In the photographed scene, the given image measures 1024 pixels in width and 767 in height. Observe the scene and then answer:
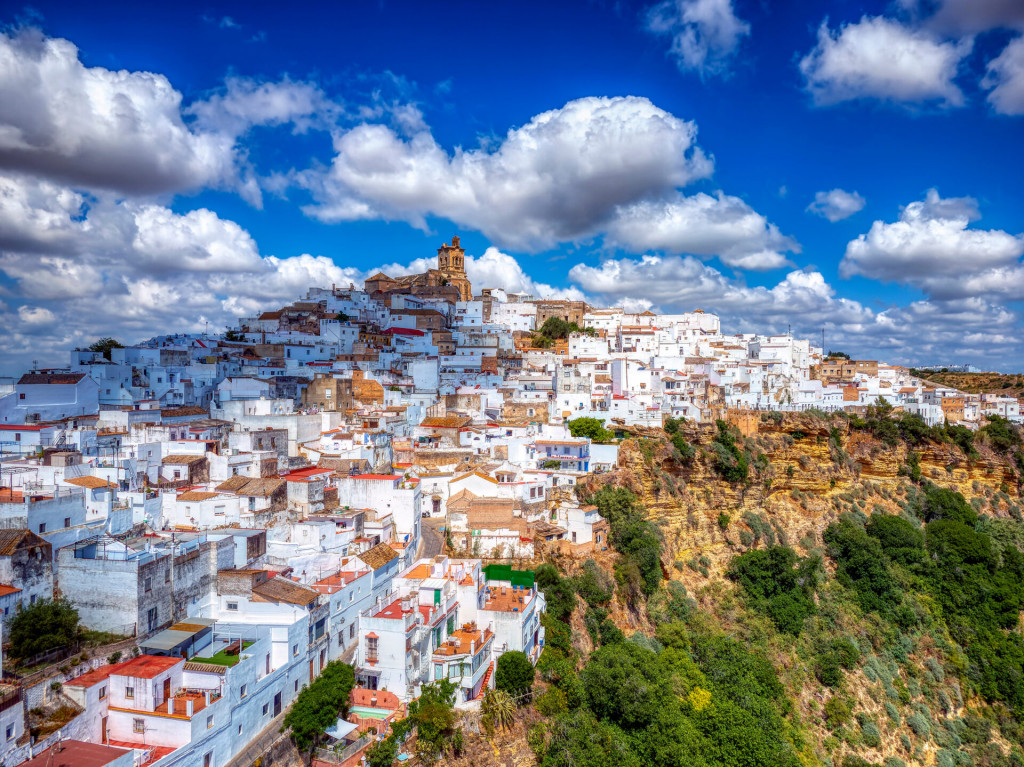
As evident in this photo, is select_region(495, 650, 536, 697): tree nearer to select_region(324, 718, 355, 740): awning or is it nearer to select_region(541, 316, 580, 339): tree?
select_region(324, 718, 355, 740): awning

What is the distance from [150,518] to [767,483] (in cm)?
2929

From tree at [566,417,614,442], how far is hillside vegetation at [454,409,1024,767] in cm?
163

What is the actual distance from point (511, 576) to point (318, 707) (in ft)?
27.7

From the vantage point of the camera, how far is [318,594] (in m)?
15.6

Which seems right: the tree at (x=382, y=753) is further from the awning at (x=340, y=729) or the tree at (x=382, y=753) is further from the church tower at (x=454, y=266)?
the church tower at (x=454, y=266)

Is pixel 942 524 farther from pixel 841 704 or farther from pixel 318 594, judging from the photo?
pixel 318 594

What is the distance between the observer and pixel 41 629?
13.2 meters

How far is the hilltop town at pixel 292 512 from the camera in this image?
13078mm

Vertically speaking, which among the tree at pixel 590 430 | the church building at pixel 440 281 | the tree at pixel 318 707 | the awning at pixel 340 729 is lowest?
the awning at pixel 340 729

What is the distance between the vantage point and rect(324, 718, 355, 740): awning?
14.4m

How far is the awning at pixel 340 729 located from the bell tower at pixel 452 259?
65.5m

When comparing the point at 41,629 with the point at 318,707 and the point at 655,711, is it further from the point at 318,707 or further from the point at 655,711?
the point at 655,711

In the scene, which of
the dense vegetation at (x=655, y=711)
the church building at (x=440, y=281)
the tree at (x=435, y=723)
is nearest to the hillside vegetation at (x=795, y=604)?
the dense vegetation at (x=655, y=711)

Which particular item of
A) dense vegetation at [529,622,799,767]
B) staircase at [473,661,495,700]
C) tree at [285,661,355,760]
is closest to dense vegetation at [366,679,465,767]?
staircase at [473,661,495,700]
